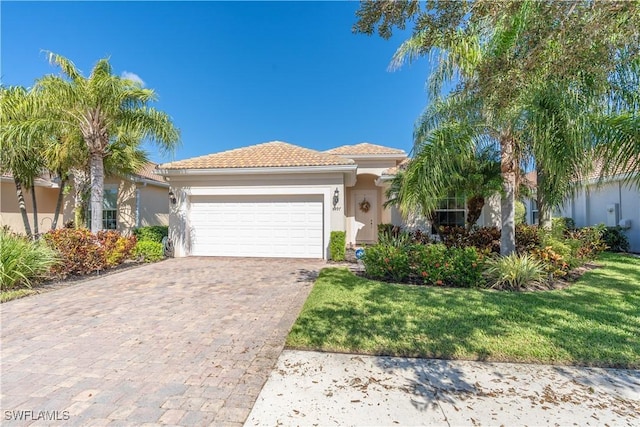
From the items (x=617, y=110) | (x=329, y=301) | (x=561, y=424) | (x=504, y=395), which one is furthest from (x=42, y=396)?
(x=617, y=110)

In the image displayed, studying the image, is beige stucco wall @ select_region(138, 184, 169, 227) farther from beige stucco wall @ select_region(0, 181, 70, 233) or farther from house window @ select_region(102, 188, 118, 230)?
beige stucco wall @ select_region(0, 181, 70, 233)

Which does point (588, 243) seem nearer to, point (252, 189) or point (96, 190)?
point (252, 189)

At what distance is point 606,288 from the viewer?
6.48 metres

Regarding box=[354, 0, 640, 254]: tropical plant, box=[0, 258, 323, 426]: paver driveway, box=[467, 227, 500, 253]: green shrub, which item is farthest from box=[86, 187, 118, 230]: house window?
box=[467, 227, 500, 253]: green shrub

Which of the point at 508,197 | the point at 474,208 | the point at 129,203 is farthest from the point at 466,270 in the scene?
the point at 129,203

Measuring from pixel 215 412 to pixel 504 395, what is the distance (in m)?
2.80

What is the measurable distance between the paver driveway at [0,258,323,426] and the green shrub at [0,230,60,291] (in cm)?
100

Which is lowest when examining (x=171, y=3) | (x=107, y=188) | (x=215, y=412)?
(x=215, y=412)

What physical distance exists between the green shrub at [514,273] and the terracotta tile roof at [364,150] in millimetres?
9648

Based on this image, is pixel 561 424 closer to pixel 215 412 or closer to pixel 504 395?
pixel 504 395

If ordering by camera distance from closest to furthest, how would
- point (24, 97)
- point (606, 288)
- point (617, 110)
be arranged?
point (617, 110)
point (606, 288)
point (24, 97)

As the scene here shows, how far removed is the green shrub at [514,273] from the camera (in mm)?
6633

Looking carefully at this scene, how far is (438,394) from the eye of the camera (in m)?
2.89

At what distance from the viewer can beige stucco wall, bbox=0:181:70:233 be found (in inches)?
513
